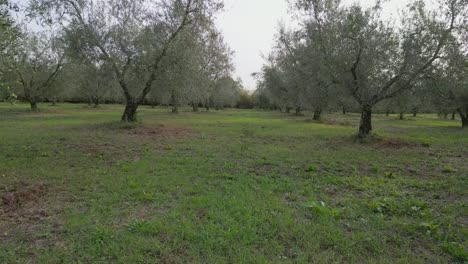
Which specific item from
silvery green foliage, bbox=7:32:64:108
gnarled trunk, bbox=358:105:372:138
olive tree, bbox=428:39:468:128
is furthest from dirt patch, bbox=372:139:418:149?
silvery green foliage, bbox=7:32:64:108

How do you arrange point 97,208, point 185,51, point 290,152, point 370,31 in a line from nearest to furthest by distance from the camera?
1. point 97,208
2. point 290,152
3. point 370,31
4. point 185,51

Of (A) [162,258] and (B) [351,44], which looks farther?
(B) [351,44]

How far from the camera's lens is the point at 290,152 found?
1234 cm

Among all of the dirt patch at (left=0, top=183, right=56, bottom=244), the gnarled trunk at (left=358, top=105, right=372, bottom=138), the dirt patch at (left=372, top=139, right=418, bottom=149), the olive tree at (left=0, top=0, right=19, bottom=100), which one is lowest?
the dirt patch at (left=0, top=183, right=56, bottom=244)

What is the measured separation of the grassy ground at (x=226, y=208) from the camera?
4109 millimetres

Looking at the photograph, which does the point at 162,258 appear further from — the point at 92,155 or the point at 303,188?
the point at 92,155

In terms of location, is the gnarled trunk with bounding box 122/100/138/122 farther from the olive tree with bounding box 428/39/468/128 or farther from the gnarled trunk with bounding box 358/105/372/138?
the olive tree with bounding box 428/39/468/128

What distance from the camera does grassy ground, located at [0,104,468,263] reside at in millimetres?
4109

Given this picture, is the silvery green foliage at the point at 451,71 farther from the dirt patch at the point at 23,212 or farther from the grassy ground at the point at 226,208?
the dirt patch at the point at 23,212

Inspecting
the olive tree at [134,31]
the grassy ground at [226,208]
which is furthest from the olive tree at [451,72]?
the olive tree at [134,31]

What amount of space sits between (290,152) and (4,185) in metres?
9.52

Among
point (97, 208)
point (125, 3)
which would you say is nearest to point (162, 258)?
point (97, 208)

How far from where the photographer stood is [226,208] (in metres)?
5.59

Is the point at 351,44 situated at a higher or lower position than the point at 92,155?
higher
